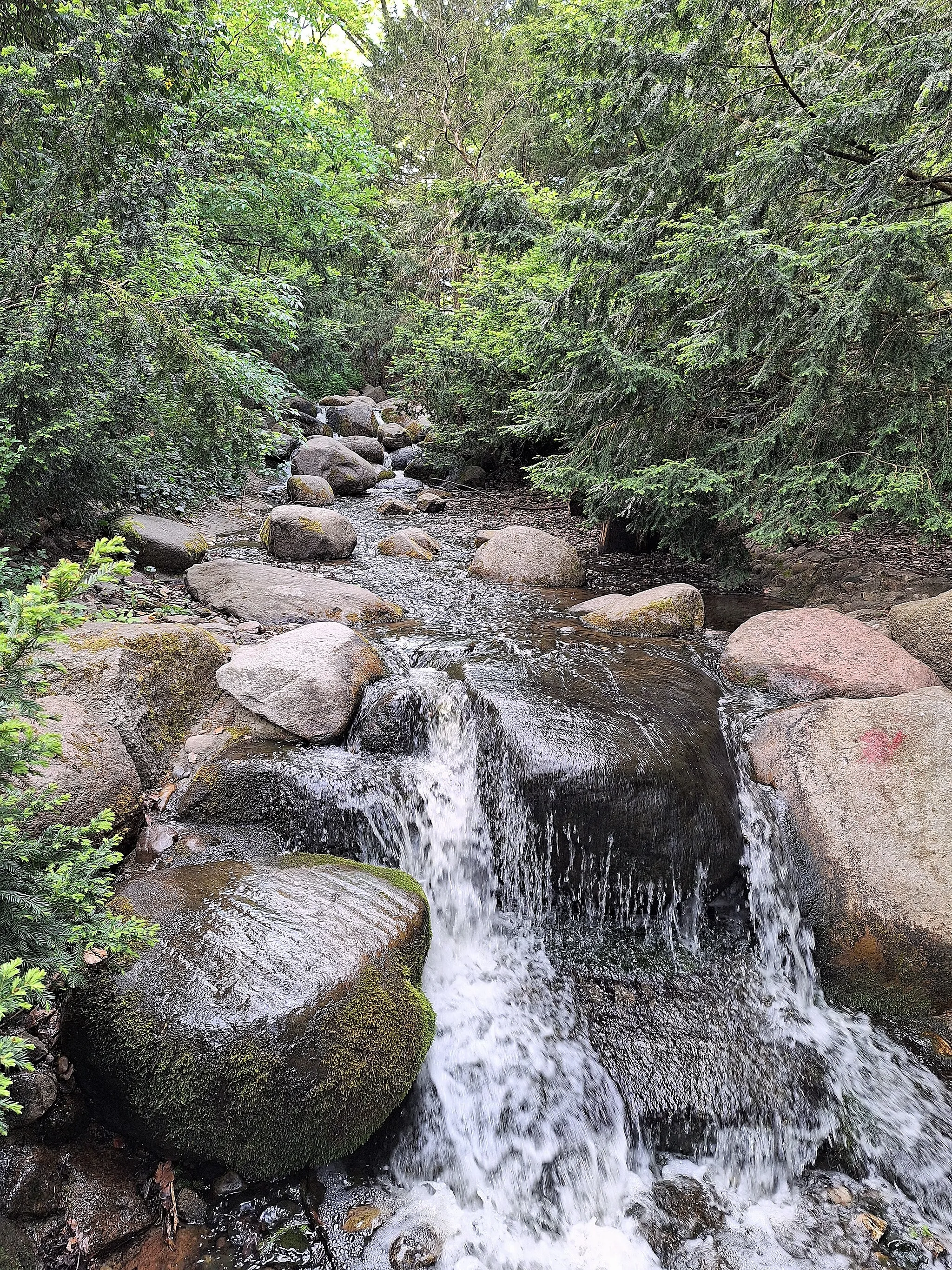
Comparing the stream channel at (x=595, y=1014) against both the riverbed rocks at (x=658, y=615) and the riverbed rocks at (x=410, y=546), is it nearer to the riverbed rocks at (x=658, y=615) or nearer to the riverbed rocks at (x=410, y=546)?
the riverbed rocks at (x=658, y=615)

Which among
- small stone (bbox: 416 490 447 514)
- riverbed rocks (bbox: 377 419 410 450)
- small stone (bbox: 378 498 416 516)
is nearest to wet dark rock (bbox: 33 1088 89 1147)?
small stone (bbox: 378 498 416 516)

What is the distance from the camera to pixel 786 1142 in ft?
9.93

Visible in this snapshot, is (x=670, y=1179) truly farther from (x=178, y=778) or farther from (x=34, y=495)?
(x=34, y=495)

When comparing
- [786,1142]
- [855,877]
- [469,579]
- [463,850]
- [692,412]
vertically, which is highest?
[692,412]

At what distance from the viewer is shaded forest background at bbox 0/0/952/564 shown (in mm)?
4070

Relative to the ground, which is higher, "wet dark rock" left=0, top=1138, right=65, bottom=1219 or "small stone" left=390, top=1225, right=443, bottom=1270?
"wet dark rock" left=0, top=1138, right=65, bottom=1219

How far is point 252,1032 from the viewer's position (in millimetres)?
2389

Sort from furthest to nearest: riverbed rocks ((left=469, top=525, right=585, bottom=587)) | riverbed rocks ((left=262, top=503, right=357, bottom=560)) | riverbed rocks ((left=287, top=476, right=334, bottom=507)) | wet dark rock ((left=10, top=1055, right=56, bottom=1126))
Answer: riverbed rocks ((left=287, top=476, right=334, bottom=507)) < riverbed rocks ((left=262, top=503, right=357, bottom=560)) < riverbed rocks ((left=469, top=525, right=585, bottom=587)) < wet dark rock ((left=10, top=1055, right=56, bottom=1126))

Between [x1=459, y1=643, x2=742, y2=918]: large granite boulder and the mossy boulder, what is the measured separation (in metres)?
1.29

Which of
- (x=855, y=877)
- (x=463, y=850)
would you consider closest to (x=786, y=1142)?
(x=855, y=877)

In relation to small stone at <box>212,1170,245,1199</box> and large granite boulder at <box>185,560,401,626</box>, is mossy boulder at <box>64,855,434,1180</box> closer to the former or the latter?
small stone at <box>212,1170,245,1199</box>

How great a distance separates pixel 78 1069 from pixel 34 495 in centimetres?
448

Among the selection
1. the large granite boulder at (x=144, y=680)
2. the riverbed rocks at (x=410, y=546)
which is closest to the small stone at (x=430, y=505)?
the riverbed rocks at (x=410, y=546)

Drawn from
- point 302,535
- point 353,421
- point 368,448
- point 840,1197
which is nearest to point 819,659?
point 840,1197
